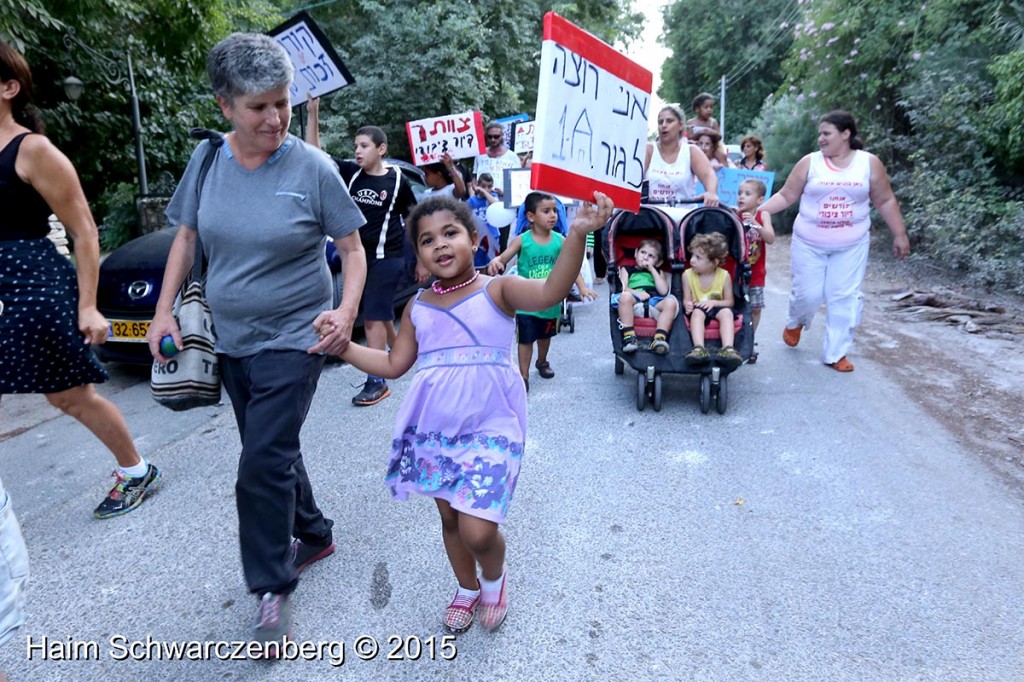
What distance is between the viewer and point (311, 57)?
5.91 meters

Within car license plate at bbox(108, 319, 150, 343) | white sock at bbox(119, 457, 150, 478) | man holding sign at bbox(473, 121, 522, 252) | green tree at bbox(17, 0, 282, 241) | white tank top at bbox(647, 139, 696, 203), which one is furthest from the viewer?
man holding sign at bbox(473, 121, 522, 252)

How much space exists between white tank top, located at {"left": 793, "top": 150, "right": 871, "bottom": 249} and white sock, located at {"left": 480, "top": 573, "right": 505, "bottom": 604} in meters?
4.98

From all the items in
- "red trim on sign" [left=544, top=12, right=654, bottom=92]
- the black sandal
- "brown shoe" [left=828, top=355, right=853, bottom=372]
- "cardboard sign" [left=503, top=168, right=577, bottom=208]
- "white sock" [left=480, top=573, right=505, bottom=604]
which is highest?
"cardboard sign" [left=503, top=168, right=577, bottom=208]

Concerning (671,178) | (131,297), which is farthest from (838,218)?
(131,297)

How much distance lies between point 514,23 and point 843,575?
18.2 meters

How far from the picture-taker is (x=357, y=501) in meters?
4.09

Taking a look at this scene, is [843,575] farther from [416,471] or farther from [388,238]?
[388,238]

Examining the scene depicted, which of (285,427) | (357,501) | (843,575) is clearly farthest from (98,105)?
(843,575)

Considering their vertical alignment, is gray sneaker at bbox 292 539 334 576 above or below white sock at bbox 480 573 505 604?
below

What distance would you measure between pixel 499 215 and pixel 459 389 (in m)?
6.56

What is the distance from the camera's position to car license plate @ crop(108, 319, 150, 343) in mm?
6211

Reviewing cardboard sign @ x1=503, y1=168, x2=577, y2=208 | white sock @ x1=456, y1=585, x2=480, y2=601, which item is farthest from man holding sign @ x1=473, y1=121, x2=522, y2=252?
white sock @ x1=456, y1=585, x2=480, y2=601

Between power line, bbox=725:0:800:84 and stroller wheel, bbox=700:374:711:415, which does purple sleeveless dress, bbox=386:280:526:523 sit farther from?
power line, bbox=725:0:800:84

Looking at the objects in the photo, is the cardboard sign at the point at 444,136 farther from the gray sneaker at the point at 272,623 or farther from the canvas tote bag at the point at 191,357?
the gray sneaker at the point at 272,623
